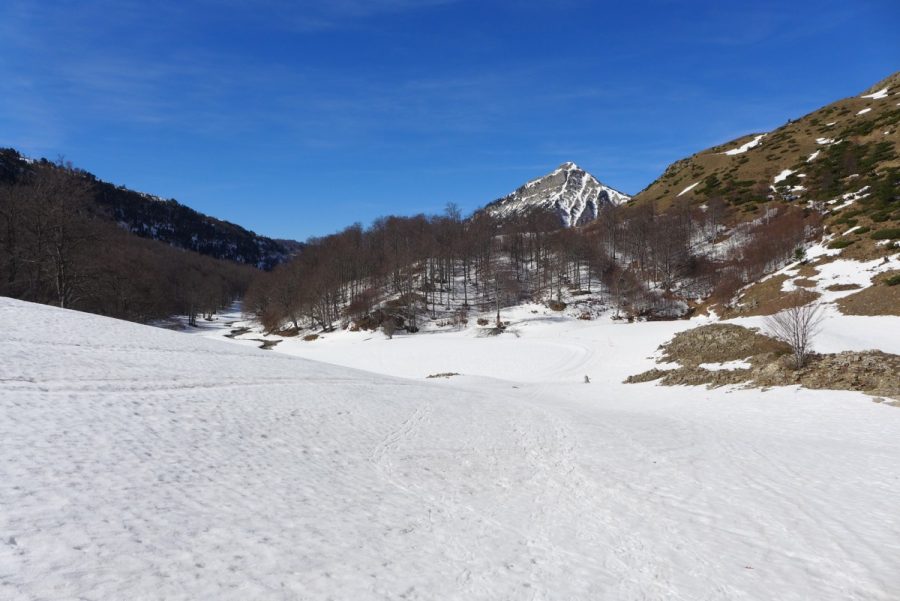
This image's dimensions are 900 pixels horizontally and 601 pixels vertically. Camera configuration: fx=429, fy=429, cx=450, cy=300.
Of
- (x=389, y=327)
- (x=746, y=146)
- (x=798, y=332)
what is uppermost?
(x=746, y=146)

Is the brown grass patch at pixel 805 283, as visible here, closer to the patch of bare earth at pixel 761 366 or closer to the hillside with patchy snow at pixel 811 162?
the hillside with patchy snow at pixel 811 162

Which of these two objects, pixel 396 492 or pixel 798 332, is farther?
pixel 798 332

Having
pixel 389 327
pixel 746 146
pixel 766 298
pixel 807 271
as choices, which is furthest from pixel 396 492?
pixel 746 146

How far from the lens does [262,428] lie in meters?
11.5

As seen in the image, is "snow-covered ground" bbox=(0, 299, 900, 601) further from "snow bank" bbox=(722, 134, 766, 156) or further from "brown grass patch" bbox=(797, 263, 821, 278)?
"snow bank" bbox=(722, 134, 766, 156)

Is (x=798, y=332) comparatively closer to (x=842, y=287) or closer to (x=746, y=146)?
(x=842, y=287)

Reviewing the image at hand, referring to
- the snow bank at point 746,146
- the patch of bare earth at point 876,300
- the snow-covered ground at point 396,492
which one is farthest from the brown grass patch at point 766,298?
the snow bank at point 746,146

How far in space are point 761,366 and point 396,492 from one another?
22989 millimetres

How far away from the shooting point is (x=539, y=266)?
8894 centimetres

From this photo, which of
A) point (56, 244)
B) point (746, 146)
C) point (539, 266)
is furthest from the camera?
point (746, 146)

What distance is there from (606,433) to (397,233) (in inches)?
3939

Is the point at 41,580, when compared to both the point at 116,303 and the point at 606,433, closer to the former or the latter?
the point at 606,433

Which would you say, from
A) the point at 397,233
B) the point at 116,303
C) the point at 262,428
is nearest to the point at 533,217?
the point at 397,233

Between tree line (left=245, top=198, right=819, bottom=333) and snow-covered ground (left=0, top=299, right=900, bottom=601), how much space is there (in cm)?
4627
